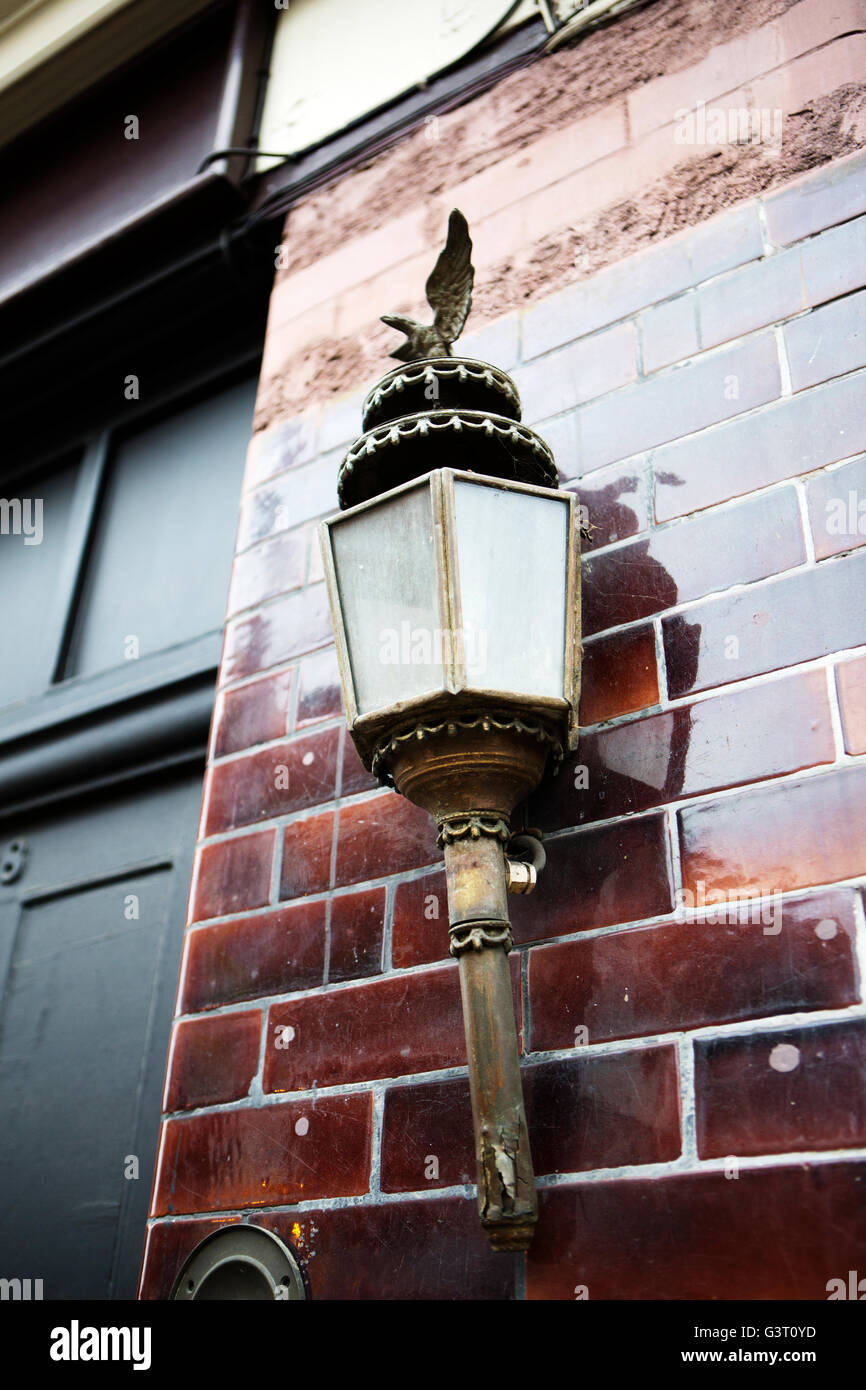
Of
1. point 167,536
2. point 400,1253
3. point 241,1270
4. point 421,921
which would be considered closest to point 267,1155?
point 241,1270

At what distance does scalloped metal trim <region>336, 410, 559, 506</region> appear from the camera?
1.20 meters

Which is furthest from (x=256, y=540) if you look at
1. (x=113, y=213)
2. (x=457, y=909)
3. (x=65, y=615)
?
(x=113, y=213)

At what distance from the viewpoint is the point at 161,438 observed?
2.47 m

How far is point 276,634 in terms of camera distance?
1.67 meters

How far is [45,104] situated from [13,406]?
0.83 m

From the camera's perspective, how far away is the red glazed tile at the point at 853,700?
107cm

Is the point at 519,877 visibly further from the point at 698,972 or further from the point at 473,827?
the point at 698,972

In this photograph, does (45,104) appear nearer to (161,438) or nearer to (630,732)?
(161,438)

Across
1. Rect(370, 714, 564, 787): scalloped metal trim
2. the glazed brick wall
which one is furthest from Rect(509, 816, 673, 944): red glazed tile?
Rect(370, 714, 564, 787): scalloped metal trim


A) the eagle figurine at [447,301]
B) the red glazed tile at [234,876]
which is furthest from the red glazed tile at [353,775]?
the eagle figurine at [447,301]

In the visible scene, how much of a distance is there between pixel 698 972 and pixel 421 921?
35 centimetres

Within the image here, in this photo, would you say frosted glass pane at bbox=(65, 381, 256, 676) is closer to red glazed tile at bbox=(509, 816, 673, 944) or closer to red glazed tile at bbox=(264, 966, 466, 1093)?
red glazed tile at bbox=(264, 966, 466, 1093)
